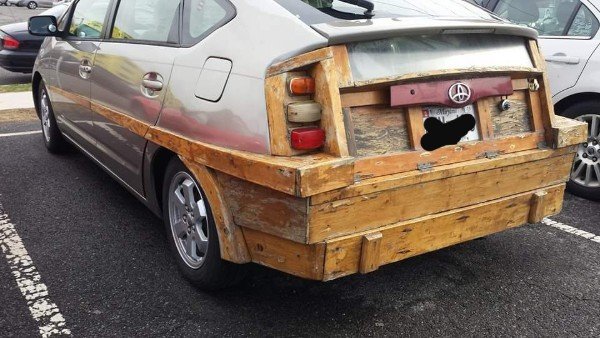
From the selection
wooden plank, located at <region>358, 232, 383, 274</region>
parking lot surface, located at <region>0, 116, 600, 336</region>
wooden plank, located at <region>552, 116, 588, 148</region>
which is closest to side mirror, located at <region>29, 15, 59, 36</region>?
parking lot surface, located at <region>0, 116, 600, 336</region>

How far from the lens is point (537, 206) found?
285 cm

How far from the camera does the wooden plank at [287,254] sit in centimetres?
226

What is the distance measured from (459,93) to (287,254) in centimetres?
107

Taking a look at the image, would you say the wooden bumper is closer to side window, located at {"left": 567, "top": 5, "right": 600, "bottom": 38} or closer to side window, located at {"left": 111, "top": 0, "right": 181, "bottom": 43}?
side window, located at {"left": 111, "top": 0, "right": 181, "bottom": 43}

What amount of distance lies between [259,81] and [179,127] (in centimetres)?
62

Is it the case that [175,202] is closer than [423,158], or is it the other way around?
[423,158]

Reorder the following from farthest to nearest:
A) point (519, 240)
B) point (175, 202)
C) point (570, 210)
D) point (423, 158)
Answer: point (570, 210), point (519, 240), point (175, 202), point (423, 158)

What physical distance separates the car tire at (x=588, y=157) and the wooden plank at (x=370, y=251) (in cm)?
279

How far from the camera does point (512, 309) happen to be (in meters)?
2.80

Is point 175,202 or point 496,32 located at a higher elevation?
point 496,32

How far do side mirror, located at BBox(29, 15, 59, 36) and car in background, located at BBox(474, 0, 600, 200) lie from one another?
4017 mm

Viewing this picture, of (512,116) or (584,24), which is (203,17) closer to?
(512,116)

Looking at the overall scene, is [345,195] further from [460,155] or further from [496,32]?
[496,32]

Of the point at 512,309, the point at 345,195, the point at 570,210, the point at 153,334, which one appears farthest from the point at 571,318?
the point at 153,334
